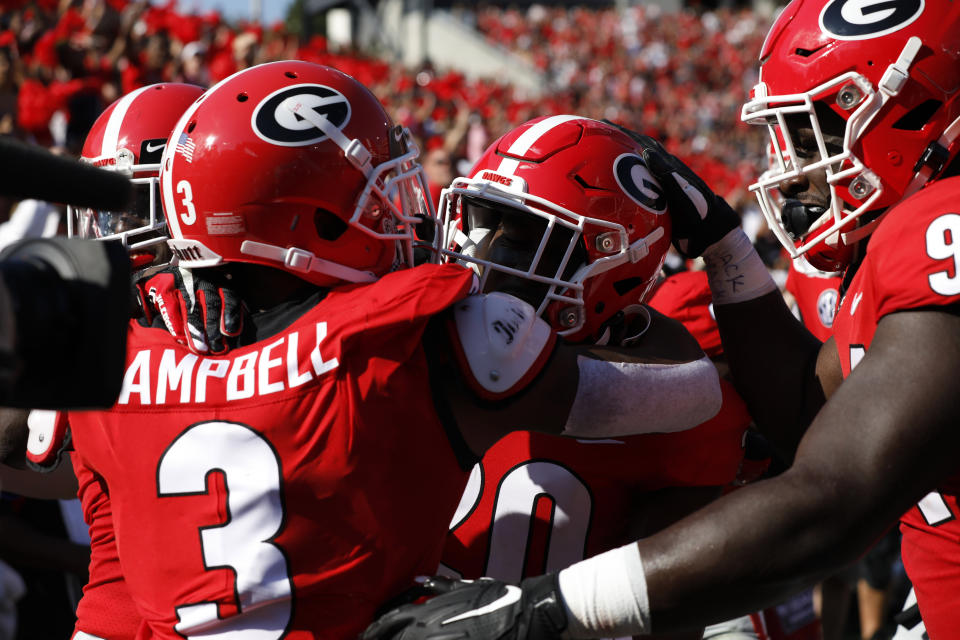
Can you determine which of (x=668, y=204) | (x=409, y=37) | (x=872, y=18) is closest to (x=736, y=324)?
(x=668, y=204)

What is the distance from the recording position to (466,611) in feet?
5.36

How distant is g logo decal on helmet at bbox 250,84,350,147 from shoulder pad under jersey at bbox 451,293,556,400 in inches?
18.7

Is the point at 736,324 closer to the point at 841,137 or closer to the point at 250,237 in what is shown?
the point at 841,137

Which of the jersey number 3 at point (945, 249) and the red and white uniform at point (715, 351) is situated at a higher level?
the jersey number 3 at point (945, 249)

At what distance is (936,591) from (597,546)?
2.46ft

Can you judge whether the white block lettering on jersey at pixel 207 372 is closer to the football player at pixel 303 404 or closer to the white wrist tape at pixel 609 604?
the football player at pixel 303 404

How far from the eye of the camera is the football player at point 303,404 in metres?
1.77

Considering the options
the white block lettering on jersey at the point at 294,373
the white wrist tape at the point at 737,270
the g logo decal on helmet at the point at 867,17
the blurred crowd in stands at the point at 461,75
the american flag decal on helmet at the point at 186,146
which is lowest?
the white wrist tape at the point at 737,270

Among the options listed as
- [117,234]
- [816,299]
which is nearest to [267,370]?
[117,234]

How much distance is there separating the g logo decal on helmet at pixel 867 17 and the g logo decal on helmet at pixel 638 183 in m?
0.58

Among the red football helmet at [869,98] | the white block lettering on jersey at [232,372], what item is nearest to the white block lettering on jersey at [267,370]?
the white block lettering on jersey at [232,372]

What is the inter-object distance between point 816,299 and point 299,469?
125 inches

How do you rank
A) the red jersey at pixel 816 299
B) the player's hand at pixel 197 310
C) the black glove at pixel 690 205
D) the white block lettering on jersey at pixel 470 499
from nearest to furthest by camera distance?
the player's hand at pixel 197 310, the white block lettering on jersey at pixel 470 499, the black glove at pixel 690 205, the red jersey at pixel 816 299

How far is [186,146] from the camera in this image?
204cm
